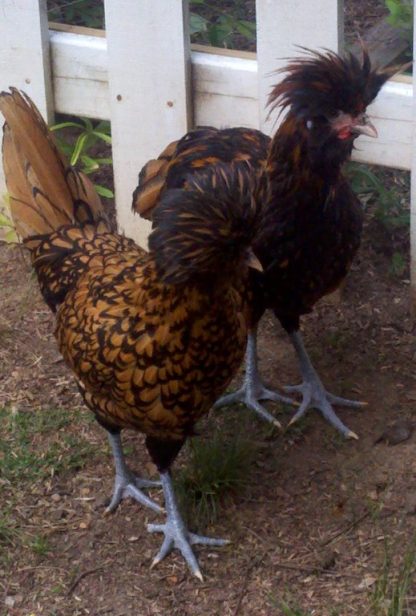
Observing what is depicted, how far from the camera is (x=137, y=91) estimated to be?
4574 millimetres

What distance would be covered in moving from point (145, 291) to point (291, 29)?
56.1 inches

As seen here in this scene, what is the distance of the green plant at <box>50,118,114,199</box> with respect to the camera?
4.90 m

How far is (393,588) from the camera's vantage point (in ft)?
10.8

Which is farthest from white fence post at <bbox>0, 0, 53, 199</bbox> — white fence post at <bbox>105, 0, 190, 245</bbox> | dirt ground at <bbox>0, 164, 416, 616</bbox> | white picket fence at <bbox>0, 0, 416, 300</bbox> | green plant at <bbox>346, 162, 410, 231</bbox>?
green plant at <bbox>346, 162, 410, 231</bbox>

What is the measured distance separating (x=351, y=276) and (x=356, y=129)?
1320mm

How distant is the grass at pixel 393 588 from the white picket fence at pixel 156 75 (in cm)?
144

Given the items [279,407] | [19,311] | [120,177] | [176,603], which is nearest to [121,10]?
[120,177]

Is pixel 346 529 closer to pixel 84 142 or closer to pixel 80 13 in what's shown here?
pixel 84 142

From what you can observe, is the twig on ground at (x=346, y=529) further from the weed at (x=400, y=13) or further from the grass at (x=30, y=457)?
the weed at (x=400, y=13)

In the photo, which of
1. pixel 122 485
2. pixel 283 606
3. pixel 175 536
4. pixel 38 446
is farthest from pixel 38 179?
pixel 283 606

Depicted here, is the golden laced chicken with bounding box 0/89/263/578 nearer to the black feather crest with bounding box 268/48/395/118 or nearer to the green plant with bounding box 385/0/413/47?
the black feather crest with bounding box 268/48/395/118

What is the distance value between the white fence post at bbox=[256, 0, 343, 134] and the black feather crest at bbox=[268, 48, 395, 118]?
55 centimetres

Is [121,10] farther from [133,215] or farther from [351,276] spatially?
[351,276]

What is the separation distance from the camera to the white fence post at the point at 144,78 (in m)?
4.41
